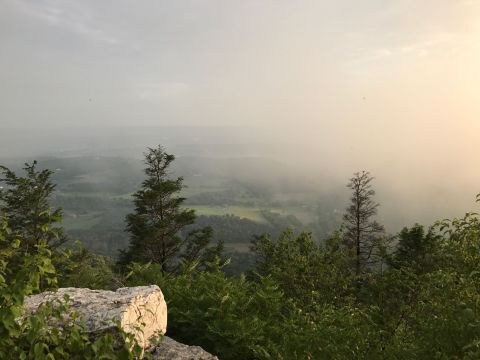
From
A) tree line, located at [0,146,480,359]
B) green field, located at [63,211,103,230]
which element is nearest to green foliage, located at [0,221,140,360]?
tree line, located at [0,146,480,359]

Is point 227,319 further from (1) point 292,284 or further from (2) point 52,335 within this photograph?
(1) point 292,284

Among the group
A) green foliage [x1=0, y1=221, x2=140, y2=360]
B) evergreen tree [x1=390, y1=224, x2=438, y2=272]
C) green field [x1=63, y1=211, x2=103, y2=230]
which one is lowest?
Answer: green field [x1=63, y1=211, x2=103, y2=230]

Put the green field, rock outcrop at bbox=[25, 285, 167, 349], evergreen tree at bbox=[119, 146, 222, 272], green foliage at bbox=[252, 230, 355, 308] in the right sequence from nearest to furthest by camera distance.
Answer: rock outcrop at bbox=[25, 285, 167, 349], green foliage at bbox=[252, 230, 355, 308], evergreen tree at bbox=[119, 146, 222, 272], the green field

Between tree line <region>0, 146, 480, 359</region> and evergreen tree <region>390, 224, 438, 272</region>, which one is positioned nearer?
tree line <region>0, 146, 480, 359</region>

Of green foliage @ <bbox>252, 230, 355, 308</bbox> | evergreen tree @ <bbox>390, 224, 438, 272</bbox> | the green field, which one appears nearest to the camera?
green foliage @ <bbox>252, 230, 355, 308</bbox>

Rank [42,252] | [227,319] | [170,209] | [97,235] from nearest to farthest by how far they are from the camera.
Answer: [42,252] < [227,319] < [170,209] < [97,235]

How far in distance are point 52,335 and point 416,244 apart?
3067cm

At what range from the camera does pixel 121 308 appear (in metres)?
8.02

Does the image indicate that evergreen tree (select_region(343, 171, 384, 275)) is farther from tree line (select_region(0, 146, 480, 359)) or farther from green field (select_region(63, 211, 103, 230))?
green field (select_region(63, 211, 103, 230))

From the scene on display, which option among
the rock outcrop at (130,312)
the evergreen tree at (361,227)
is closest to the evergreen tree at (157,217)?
the evergreen tree at (361,227)

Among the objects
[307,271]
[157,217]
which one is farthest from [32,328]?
[157,217]

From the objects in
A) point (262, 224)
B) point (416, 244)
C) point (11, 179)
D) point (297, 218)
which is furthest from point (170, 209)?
point (297, 218)

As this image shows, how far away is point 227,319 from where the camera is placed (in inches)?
422

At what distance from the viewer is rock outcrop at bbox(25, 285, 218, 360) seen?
7.70 meters
